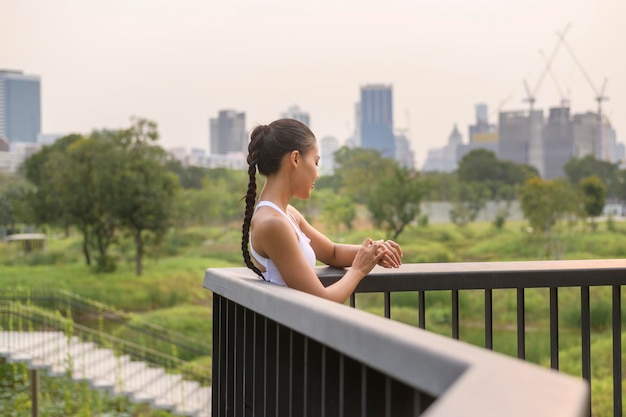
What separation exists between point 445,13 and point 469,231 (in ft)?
20.1

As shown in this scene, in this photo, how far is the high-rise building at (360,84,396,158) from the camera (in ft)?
79.8

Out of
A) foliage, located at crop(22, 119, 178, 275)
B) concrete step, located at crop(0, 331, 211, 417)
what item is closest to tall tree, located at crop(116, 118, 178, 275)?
foliage, located at crop(22, 119, 178, 275)

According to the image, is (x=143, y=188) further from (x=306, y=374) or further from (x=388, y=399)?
(x=388, y=399)

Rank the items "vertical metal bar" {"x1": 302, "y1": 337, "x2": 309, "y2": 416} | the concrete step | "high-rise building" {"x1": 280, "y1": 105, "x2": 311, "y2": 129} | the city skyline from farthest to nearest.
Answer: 1. "high-rise building" {"x1": 280, "y1": 105, "x2": 311, "y2": 129}
2. the city skyline
3. the concrete step
4. "vertical metal bar" {"x1": 302, "y1": 337, "x2": 309, "y2": 416}

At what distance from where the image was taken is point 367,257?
2037mm

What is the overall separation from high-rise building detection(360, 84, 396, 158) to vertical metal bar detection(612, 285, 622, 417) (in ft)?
72.2

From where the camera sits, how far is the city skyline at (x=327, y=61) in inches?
924

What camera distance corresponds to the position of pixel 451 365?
903 millimetres

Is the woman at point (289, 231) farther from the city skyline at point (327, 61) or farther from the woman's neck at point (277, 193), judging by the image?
the city skyline at point (327, 61)

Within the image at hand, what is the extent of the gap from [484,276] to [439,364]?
4.02ft

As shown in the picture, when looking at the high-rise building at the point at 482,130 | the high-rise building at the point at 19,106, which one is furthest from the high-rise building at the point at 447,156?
the high-rise building at the point at 19,106

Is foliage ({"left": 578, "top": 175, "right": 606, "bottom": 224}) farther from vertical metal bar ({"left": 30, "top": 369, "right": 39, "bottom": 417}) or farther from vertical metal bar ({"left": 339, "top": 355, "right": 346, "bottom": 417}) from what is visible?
vertical metal bar ({"left": 339, "top": 355, "right": 346, "bottom": 417})

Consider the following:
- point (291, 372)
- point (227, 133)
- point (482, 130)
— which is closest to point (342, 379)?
point (291, 372)

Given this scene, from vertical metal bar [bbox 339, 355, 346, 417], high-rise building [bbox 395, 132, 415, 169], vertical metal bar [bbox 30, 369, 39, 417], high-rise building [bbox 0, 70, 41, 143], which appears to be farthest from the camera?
high-rise building [bbox 395, 132, 415, 169]
